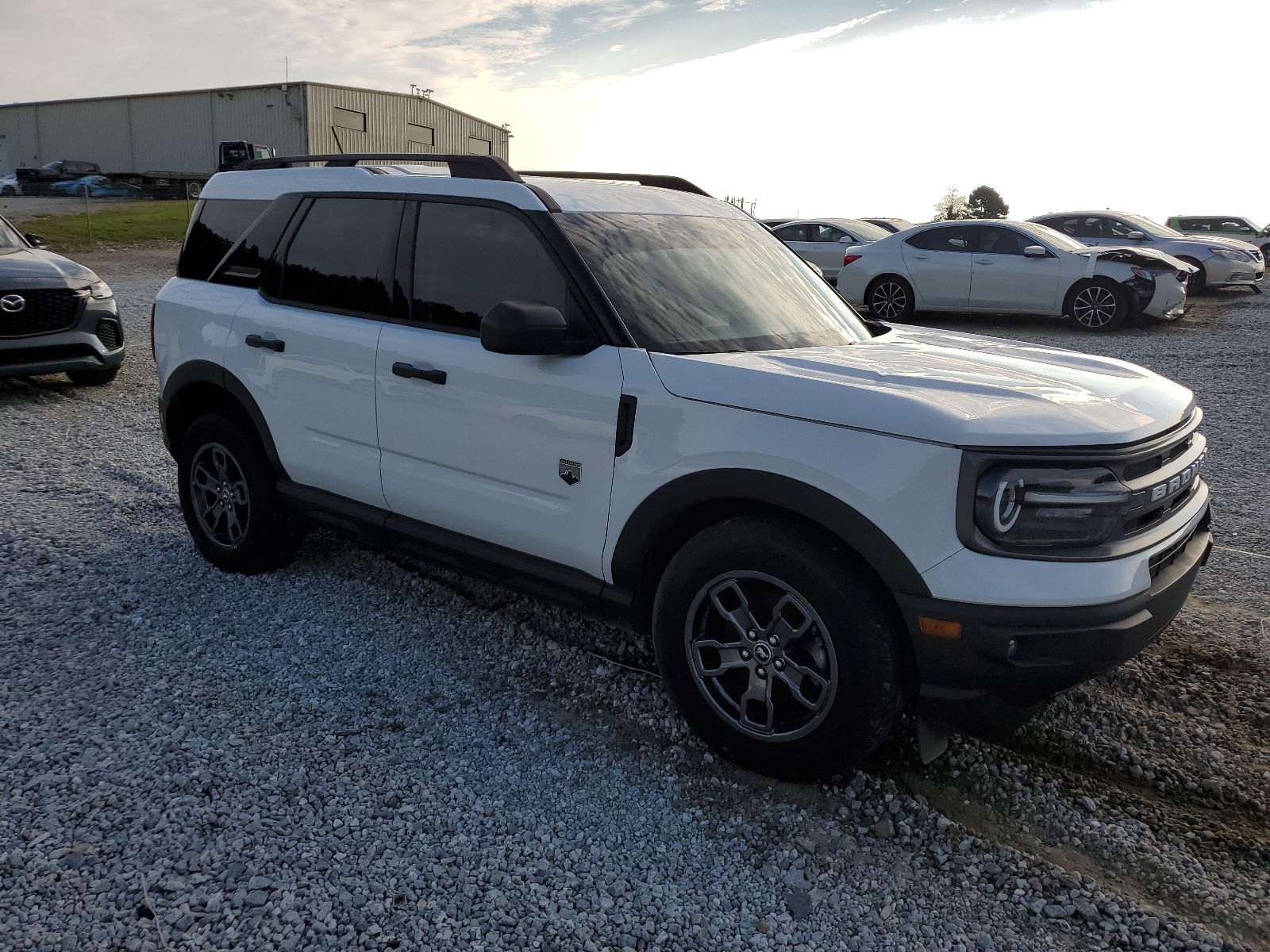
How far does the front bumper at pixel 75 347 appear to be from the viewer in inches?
332

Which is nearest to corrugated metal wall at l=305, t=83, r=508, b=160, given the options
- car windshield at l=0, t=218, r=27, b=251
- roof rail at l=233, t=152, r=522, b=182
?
car windshield at l=0, t=218, r=27, b=251

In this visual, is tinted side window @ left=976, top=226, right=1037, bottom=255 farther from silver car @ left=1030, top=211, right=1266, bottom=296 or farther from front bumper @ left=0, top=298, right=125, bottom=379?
front bumper @ left=0, top=298, right=125, bottom=379

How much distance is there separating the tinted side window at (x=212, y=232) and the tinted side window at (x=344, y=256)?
1.61 feet

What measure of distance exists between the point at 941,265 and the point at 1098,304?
7.07 feet

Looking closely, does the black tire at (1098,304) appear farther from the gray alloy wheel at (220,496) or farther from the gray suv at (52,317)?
the gray alloy wheel at (220,496)

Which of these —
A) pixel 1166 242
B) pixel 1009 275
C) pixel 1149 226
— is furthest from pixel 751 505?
pixel 1149 226

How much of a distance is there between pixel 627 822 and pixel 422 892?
64cm

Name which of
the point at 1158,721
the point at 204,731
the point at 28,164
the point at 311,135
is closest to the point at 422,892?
the point at 204,731

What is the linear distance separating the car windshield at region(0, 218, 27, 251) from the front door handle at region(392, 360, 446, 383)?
738 cm

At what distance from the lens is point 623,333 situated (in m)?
3.27

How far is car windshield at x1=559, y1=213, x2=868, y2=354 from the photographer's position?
3.38m

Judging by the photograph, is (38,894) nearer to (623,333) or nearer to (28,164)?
(623,333)

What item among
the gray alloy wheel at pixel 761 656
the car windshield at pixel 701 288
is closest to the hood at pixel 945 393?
the car windshield at pixel 701 288

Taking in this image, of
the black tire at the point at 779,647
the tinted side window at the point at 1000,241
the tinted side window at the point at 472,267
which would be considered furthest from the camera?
the tinted side window at the point at 1000,241
